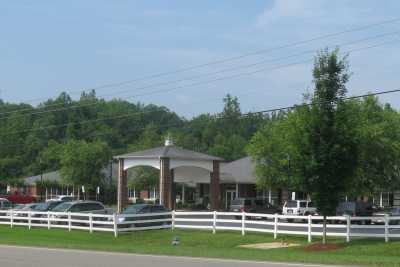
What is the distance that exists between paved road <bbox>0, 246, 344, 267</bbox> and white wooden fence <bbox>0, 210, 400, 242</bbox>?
34.5ft

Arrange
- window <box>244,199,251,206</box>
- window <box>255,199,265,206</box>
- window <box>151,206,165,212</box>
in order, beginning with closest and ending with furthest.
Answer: window <box>151,206,165,212</box> < window <box>244,199,251,206</box> < window <box>255,199,265,206</box>

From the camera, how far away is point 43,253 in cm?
2502

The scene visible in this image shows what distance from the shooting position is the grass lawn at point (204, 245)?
2389 cm

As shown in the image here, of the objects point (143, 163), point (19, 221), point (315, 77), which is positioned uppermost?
point (315, 77)

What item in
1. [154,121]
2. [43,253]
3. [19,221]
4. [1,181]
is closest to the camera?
[43,253]

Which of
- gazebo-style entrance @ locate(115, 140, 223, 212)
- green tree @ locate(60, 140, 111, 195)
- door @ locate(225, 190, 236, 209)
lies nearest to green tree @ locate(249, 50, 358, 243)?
gazebo-style entrance @ locate(115, 140, 223, 212)

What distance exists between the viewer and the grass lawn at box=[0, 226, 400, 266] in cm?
2389

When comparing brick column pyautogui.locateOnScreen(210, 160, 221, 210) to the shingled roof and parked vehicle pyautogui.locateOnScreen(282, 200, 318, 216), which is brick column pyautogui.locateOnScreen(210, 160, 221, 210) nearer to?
the shingled roof

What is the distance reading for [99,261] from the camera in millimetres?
21141

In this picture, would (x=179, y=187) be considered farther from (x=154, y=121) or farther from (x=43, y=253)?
(x=154, y=121)

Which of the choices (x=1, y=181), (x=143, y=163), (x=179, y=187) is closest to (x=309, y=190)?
(x=143, y=163)

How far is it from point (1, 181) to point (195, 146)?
48.0 m

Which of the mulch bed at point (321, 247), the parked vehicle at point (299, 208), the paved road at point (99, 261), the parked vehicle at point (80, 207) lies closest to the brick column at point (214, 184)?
the parked vehicle at point (299, 208)

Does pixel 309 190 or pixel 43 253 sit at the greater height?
pixel 309 190
